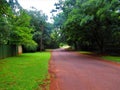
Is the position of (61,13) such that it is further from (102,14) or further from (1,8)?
(1,8)

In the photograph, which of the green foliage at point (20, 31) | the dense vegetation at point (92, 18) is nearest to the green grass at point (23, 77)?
the dense vegetation at point (92, 18)

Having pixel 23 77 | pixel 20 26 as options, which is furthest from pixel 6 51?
pixel 23 77

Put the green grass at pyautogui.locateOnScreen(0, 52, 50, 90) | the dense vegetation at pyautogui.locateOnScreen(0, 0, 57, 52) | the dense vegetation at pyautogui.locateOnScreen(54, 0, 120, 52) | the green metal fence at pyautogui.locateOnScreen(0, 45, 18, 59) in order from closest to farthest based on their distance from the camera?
the green grass at pyautogui.locateOnScreen(0, 52, 50, 90)
the dense vegetation at pyautogui.locateOnScreen(0, 0, 57, 52)
the green metal fence at pyautogui.locateOnScreen(0, 45, 18, 59)
the dense vegetation at pyautogui.locateOnScreen(54, 0, 120, 52)

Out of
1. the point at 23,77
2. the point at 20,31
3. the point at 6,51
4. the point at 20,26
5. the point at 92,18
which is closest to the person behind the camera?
the point at 23,77

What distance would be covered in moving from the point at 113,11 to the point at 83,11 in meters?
4.90

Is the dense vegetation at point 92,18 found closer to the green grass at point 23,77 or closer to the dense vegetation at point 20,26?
the dense vegetation at point 20,26

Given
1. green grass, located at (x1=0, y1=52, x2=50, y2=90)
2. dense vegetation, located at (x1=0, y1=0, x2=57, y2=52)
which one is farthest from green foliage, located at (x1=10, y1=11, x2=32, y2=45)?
green grass, located at (x1=0, y1=52, x2=50, y2=90)

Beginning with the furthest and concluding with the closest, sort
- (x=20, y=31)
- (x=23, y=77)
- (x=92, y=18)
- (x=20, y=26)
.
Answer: (x=20, y=26), (x=20, y=31), (x=92, y=18), (x=23, y=77)

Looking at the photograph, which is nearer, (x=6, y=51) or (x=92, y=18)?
(x=92, y=18)

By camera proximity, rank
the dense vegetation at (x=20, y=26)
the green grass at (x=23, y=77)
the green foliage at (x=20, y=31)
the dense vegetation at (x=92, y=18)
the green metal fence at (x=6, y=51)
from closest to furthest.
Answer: the green grass at (x=23, y=77) < the dense vegetation at (x=20, y=26) < the green metal fence at (x=6, y=51) < the dense vegetation at (x=92, y=18) < the green foliage at (x=20, y=31)

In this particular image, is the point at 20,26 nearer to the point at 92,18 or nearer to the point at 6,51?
the point at 6,51

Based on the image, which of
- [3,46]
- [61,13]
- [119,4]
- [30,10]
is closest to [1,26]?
[3,46]

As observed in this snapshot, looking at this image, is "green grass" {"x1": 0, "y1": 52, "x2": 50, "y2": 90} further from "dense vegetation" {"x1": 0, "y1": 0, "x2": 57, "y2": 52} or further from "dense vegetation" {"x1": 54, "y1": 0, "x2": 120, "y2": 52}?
"dense vegetation" {"x1": 54, "y1": 0, "x2": 120, "y2": 52}

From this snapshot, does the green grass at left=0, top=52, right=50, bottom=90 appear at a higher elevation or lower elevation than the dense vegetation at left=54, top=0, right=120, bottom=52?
lower
